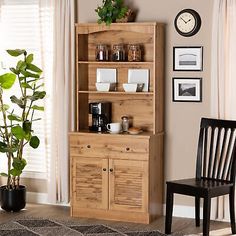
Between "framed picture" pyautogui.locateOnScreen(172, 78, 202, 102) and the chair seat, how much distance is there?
0.91 m

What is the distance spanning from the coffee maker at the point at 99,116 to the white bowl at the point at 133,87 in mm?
337

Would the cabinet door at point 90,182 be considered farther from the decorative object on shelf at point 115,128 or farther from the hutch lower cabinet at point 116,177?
the decorative object on shelf at point 115,128

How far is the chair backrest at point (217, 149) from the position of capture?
247 inches

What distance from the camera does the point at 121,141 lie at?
6551 millimetres

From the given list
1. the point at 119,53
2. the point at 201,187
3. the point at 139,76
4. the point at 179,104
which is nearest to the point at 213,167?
the point at 201,187

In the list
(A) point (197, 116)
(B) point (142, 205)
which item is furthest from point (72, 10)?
(B) point (142, 205)

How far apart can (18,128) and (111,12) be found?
4.84 feet

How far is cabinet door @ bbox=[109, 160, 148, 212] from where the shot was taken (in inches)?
256

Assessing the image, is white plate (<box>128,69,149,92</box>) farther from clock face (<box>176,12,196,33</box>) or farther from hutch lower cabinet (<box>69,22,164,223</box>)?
clock face (<box>176,12,196,33</box>)

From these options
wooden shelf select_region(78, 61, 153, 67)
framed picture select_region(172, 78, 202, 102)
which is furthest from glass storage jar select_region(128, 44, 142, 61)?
framed picture select_region(172, 78, 202, 102)

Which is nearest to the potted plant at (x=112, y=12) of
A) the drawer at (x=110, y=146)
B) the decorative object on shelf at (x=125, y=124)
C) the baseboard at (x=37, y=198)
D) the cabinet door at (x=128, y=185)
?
the decorative object on shelf at (x=125, y=124)

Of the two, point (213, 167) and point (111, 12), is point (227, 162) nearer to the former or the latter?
point (213, 167)

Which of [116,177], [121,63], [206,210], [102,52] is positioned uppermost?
[102,52]

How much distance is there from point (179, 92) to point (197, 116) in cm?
30
